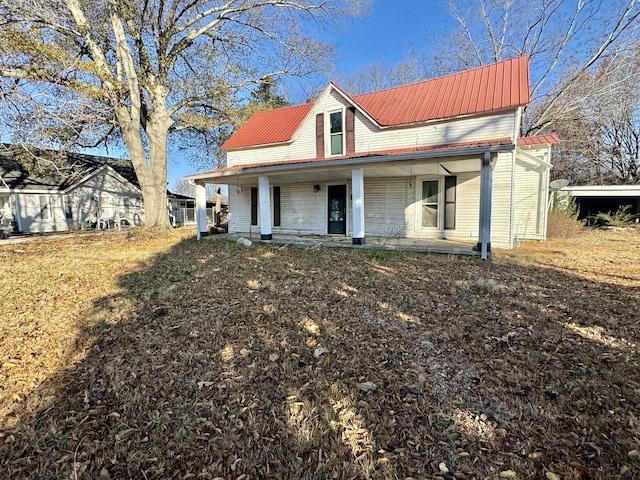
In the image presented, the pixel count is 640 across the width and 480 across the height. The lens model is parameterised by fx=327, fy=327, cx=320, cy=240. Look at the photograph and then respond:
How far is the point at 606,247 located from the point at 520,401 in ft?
34.0

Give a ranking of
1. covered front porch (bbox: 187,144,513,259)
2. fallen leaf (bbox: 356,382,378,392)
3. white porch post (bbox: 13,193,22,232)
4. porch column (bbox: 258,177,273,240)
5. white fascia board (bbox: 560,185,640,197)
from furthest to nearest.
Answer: white fascia board (bbox: 560,185,640,197) → white porch post (bbox: 13,193,22,232) → porch column (bbox: 258,177,273,240) → covered front porch (bbox: 187,144,513,259) → fallen leaf (bbox: 356,382,378,392)

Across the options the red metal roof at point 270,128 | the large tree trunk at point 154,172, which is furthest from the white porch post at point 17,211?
the red metal roof at point 270,128

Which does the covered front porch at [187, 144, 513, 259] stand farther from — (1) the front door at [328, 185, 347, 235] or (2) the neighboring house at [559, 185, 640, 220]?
(2) the neighboring house at [559, 185, 640, 220]

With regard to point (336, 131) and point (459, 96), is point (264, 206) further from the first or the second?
point (459, 96)

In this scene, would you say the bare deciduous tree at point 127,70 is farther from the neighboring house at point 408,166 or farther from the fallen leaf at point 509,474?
the fallen leaf at point 509,474

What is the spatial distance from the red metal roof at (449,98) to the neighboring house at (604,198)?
27.9 ft

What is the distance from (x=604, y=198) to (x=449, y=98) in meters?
14.0

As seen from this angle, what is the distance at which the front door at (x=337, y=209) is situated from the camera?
12.7 m

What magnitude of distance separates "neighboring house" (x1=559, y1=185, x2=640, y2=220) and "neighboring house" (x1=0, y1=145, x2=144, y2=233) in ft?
82.3

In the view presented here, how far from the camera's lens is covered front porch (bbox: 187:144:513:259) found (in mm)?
9133

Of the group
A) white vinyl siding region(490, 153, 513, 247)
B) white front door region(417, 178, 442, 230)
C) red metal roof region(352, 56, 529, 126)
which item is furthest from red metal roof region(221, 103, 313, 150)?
white vinyl siding region(490, 153, 513, 247)

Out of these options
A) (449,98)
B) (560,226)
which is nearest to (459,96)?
(449,98)

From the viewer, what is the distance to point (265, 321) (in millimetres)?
3986

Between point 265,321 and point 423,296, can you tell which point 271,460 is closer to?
point 265,321
